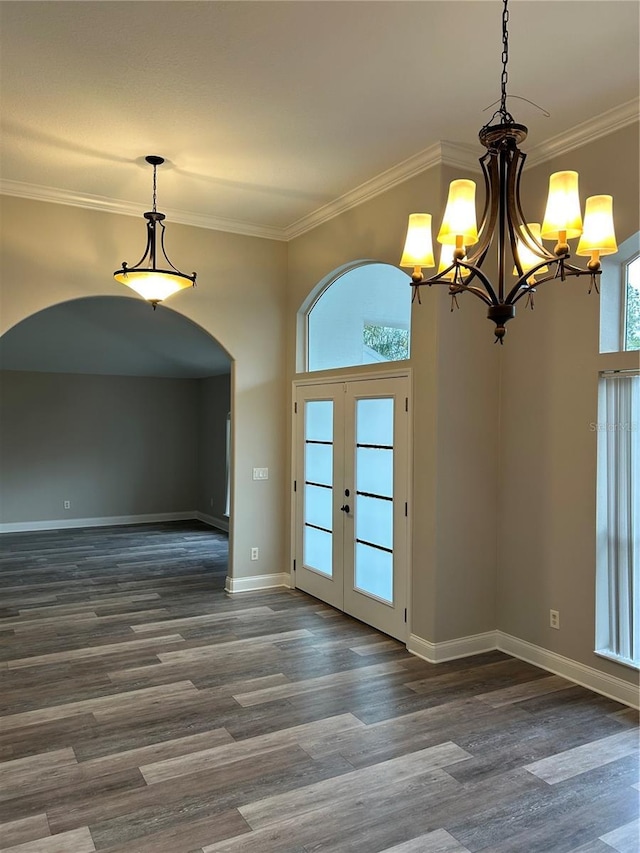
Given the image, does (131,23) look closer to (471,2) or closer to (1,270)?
(471,2)

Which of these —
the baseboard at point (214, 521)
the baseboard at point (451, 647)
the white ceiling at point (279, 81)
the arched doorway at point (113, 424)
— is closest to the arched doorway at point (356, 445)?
the baseboard at point (451, 647)

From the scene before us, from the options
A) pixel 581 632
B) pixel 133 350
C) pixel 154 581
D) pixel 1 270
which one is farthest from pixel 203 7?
pixel 133 350

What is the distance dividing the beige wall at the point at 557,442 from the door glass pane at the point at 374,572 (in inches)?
31.6

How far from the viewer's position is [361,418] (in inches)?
199

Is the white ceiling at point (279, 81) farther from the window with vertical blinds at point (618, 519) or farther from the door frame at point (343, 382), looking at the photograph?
the window with vertical blinds at point (618, 519)

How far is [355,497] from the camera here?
508cm

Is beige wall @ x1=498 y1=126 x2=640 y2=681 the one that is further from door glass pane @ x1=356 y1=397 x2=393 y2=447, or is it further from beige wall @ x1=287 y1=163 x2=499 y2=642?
door glass pane @ x1=356 y1=397 x2=393 y2=447

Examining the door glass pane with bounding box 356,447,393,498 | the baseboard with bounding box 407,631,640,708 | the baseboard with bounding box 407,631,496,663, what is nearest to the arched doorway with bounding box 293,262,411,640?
the door glass pane with bounding box 356,447,393,498

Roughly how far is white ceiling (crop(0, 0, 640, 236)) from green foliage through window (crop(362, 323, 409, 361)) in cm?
117

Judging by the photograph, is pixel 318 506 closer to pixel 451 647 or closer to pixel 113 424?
pixel 451 647

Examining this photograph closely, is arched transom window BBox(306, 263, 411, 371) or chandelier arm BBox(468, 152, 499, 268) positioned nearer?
chandelier arm BBox(468, 152, 499, 268)

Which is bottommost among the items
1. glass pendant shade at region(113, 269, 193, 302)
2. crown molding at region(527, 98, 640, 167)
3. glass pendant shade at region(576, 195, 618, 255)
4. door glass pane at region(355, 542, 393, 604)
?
door glass pane at region(355, 542, 393, 604)

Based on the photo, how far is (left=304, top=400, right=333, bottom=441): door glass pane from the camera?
5.48 m

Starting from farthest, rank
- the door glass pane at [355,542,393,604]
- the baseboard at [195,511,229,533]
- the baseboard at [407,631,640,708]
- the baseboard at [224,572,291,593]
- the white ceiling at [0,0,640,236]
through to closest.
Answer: the baseboard at [195,511,229,533]
the baseboard at [224,572,291,593]
the door glass pane at [355,542,393,604]
the baseboard at [407,631,640,708]
the white ceiling at [0,0,640,236]
